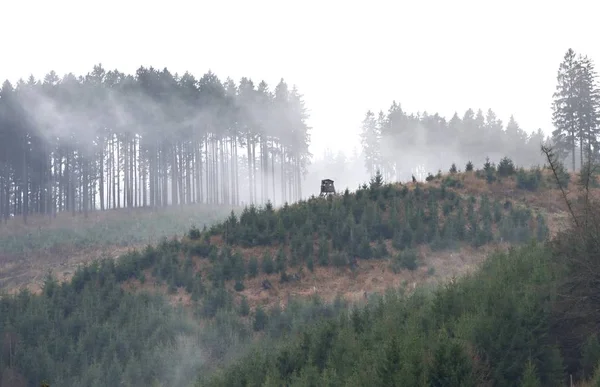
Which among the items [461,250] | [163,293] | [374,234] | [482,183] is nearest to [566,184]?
[482,183]

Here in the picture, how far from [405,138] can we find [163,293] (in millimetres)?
63169

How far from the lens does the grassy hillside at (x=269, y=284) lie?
3362 centimetres

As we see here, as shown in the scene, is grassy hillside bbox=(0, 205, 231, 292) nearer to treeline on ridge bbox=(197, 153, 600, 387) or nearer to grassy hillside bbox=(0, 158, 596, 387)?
grassy hillside bbox=(0, 158, 596, 387)

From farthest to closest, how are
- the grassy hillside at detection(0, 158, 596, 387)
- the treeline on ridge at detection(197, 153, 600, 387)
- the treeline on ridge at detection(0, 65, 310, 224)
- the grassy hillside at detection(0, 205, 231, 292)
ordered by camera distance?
1. the treeline on ridge at detection(0, 65, 310, 224)
2. the grassy hillside at detection(0, 205, 231, 292)
3. the grassy hillside at detection(0, 158, 596, 387)
4. the treeline on ridge at detection(197, 153, 600, 387)

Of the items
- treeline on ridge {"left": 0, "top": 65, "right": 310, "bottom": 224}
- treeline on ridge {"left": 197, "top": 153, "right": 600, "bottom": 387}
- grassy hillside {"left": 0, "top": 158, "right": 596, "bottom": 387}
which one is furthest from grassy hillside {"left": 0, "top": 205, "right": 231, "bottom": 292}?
treeline on ridge {"left": 197, "top": 153, "right": 600, "bottom": 387}

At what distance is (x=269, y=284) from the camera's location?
1528 inches

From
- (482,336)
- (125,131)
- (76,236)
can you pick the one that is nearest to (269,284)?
(482,336)

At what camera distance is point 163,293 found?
39.8 meters

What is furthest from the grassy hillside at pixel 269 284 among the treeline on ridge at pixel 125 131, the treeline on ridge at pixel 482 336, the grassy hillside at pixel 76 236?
the treeline on ridge at pixel 125 131

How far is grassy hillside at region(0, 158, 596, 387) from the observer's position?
110 feet

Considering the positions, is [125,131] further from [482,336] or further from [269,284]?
[482,336]

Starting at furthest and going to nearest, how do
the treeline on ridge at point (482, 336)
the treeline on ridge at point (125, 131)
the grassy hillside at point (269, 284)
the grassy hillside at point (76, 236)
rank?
the treeline on ridge at point (125, 131)
the grassy hillside at point (76, 236)
the grassy hillside at point (269, 284)
the treeline on ridge at point (482, 336)

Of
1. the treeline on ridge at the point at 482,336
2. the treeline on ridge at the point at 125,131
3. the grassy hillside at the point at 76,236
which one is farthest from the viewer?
the treeline on ridge at the point at 125,131

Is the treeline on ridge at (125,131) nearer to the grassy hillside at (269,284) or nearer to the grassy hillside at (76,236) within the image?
the grassy hillside at (76,236)
